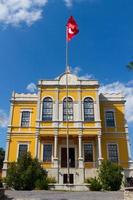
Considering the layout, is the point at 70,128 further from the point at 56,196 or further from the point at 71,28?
the point at 56,196

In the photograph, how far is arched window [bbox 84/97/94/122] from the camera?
32781mm

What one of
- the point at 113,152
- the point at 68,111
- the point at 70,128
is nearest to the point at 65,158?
the point at 70,128

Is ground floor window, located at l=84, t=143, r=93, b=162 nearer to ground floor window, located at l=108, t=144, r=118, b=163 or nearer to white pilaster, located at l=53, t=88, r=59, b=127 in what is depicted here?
ground floor window, located at l=108, t=144, r=118, b=163

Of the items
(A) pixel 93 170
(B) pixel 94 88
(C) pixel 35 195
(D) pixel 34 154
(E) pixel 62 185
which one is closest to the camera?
(C) pixel 35 195

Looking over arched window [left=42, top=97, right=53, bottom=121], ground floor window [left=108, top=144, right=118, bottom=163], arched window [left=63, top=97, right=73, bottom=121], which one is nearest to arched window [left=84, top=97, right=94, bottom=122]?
arched window [left=63, top=97, right=73, bottom=121]

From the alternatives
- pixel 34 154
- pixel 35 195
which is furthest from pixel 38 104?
pixel 35 195

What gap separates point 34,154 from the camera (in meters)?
32.2

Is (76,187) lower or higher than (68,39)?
lower

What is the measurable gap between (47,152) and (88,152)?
5008 millimetres

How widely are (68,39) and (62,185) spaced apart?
50.6 ft

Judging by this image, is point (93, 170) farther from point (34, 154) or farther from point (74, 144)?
point (34, 154)

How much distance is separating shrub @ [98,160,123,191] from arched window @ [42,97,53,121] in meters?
10.5

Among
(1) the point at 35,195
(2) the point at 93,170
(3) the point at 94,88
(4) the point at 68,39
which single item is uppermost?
(4) the point at 68,39

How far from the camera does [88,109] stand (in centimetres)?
3334
